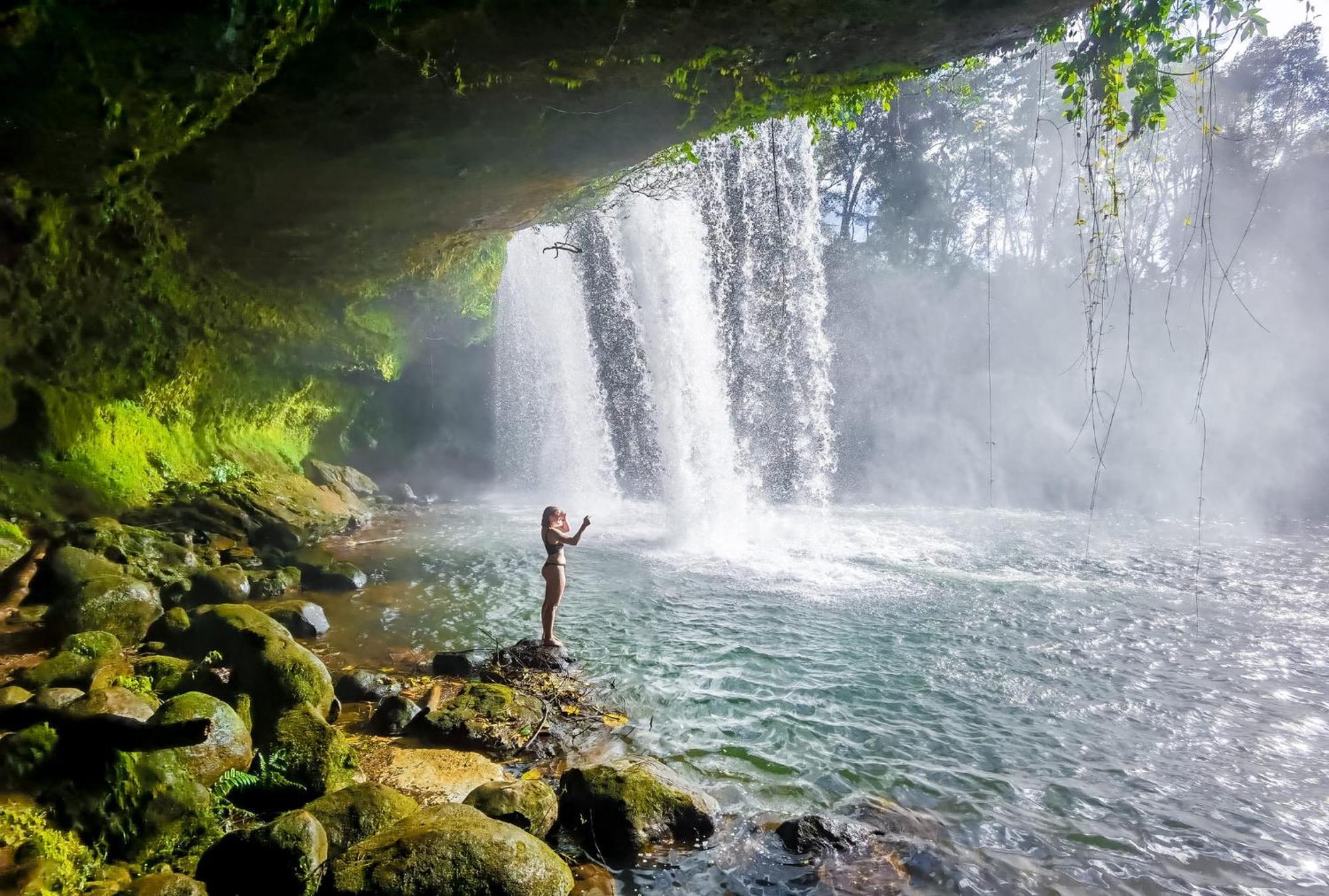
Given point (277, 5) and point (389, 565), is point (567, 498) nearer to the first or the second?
point (389, 565)

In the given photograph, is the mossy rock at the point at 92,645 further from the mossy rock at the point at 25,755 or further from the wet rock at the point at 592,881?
the wet rock at the point at 592,881

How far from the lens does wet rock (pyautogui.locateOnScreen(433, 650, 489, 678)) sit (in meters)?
5.81

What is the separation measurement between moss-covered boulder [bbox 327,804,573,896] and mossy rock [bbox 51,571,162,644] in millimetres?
4733

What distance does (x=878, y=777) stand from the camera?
170 inches

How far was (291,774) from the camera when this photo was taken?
3582 millimetres

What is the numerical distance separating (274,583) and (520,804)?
20.5ft

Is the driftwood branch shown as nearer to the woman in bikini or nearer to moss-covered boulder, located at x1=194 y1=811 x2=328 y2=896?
moss-covered boulder, located at x1=194 y1=811 x2=328 y2=896

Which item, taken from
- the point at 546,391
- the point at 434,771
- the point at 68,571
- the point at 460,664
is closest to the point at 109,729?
the point at 434,771

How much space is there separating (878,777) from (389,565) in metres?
Answer: 8.32

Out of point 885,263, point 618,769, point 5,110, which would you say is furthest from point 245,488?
point 885,263

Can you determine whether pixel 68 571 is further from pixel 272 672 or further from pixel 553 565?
pixel 553 565

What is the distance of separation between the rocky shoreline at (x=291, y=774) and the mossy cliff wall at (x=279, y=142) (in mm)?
2728

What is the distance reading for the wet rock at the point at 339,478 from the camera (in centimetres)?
1504

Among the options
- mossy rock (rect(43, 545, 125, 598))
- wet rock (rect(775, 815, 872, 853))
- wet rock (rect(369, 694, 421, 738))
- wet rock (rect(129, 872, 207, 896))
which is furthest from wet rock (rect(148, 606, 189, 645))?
wet rock (rect(775, 815, 872, 853))
